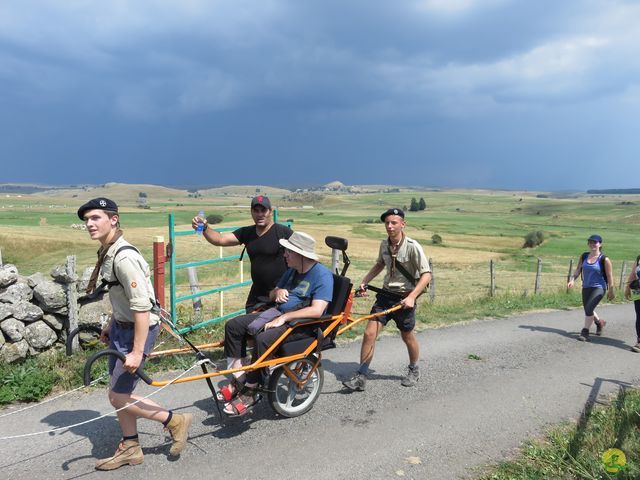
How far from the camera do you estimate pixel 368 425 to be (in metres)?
5.18

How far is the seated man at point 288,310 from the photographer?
485 centimetres

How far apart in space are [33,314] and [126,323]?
11.5 feet

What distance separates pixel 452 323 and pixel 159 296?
6114 mm

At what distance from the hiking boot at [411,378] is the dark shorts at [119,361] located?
11.7ft

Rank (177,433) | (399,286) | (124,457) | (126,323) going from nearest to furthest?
(126,323) → (124,457) → (177,433) → (399,286)

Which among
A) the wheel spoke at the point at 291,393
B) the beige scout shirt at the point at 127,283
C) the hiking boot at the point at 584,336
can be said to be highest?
the beige scout shirt at the point at 127,283

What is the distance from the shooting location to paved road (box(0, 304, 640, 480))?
428 cm

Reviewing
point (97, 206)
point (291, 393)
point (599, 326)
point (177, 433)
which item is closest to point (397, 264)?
point (291, 393)

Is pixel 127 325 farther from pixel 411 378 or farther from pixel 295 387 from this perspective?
pixel 411 378

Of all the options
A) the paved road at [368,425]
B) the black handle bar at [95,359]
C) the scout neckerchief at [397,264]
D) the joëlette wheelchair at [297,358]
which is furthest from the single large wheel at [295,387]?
the scout neckerchief at [397,264]

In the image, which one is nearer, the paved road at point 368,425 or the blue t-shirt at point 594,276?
the paved road at point 368,425

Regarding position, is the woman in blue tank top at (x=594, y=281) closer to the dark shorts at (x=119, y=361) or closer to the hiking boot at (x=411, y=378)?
the hiking boot at (x=411, y=378)

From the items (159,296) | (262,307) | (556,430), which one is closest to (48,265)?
(159,296)

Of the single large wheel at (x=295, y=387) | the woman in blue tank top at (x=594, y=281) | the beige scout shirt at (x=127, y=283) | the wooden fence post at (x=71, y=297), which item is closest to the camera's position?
the beige scout shirt at (x=127, y=283)
